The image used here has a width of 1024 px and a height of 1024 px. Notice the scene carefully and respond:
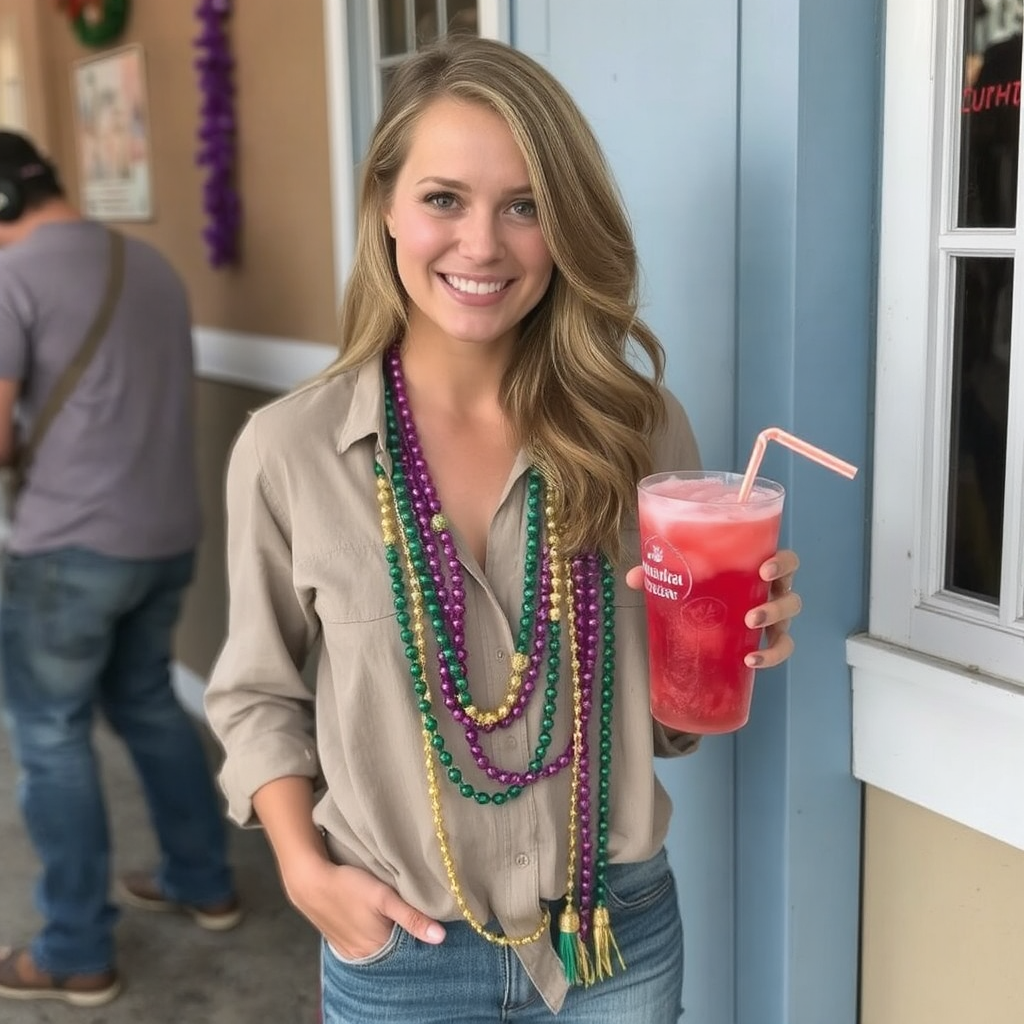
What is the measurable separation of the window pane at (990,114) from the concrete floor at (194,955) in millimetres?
2060

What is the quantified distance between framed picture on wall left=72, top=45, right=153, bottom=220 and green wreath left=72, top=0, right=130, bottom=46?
51mm

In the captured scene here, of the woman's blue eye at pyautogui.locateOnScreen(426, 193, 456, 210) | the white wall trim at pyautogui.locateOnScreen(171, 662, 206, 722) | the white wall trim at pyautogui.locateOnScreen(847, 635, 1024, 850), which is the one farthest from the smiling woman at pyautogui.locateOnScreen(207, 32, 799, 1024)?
the white wall trim at pyautogui.locateOnScreen(171, 662, 206, 722)

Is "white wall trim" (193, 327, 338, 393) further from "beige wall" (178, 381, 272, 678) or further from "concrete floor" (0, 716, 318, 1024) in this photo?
"concrete floor" (0, 716, 318, 1024)

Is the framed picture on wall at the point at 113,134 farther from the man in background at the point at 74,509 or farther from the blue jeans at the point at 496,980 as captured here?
the blue jeans at the point at 496,980

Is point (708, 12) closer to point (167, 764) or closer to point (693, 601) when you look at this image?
point (693, 601)

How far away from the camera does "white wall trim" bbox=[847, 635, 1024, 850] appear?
1.39 m

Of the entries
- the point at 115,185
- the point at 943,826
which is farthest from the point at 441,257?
the point at 115,185

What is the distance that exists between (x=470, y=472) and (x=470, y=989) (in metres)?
0.55

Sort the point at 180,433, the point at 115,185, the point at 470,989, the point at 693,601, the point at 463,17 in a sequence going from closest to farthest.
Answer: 1. the point at 693,601
2. the point at 470,989
3. the point at 463,17
4. the point at 180,433
5. the point at 115,185

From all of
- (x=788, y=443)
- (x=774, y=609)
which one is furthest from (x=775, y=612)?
(x=788, y=443)

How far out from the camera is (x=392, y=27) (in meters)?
2.59

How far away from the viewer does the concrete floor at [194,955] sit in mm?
2557

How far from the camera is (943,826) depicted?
1.52 meters

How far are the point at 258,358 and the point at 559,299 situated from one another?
197cm
